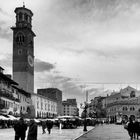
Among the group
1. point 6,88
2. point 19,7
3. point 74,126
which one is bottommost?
point 74,126

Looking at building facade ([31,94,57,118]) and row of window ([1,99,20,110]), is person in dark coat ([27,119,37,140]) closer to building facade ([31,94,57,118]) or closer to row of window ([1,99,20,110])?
row of window ([1,99,20,110])

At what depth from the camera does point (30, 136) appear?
1332 cm

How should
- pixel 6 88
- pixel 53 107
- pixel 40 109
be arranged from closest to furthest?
1. pixel 6 88
2. pixel 40 109
3. pixel 53 107

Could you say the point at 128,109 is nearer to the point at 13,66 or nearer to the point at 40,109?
the point at 40,109

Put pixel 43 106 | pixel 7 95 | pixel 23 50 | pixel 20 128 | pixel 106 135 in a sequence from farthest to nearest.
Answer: pixel 43 106
pixel 23 50
pixel 7 95
pixel 106 135
pixel 20 128

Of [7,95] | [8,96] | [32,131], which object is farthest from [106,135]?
[8,96]

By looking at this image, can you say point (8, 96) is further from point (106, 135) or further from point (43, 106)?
point (43, 106)

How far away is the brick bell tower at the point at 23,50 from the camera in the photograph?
12080 cm

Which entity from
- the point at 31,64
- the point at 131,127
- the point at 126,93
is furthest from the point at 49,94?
the point at 131,127

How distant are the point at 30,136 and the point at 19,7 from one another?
116m

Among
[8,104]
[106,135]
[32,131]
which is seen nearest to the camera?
[32,131]

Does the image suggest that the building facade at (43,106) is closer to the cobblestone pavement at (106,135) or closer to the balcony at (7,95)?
the balcony at (7,95)

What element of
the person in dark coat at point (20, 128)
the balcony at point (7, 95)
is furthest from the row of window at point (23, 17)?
the person in dark coat at point (20, 128)

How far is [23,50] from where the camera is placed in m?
123
